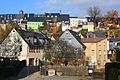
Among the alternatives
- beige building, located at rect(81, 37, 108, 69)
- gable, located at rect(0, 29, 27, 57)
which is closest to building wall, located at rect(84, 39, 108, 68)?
beige building, located at rect(81, 37, 108, 69)

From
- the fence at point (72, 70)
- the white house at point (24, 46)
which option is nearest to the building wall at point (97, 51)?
the white house at point (24, 46)

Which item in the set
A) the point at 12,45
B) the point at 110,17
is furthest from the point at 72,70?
the point at 110,17

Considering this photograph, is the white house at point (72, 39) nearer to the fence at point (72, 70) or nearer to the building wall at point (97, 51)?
the building wall at point (97, 51)

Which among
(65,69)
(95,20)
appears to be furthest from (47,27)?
(65,69)

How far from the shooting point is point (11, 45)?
7681cm

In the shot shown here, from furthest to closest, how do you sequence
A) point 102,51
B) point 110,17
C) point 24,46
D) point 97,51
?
point 110,17
point 102,51
point 97,51
point 24,46

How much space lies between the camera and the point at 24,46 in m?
79.8

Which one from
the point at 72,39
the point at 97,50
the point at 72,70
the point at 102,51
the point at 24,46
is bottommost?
the point at 72,70

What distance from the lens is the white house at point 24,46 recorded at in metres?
75.3

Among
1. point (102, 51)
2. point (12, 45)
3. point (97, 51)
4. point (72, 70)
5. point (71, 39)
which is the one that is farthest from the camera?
point (71, 39)

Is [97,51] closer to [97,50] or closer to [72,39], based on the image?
[97,50]

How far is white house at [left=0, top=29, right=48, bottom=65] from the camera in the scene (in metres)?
75.3

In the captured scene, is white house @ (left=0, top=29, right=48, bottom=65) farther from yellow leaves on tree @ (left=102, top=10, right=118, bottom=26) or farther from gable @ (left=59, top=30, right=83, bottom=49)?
yellow leaves on tree @ (left=102, top=10, right=118, bottom=26)

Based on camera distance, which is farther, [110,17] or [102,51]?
[110,17]
